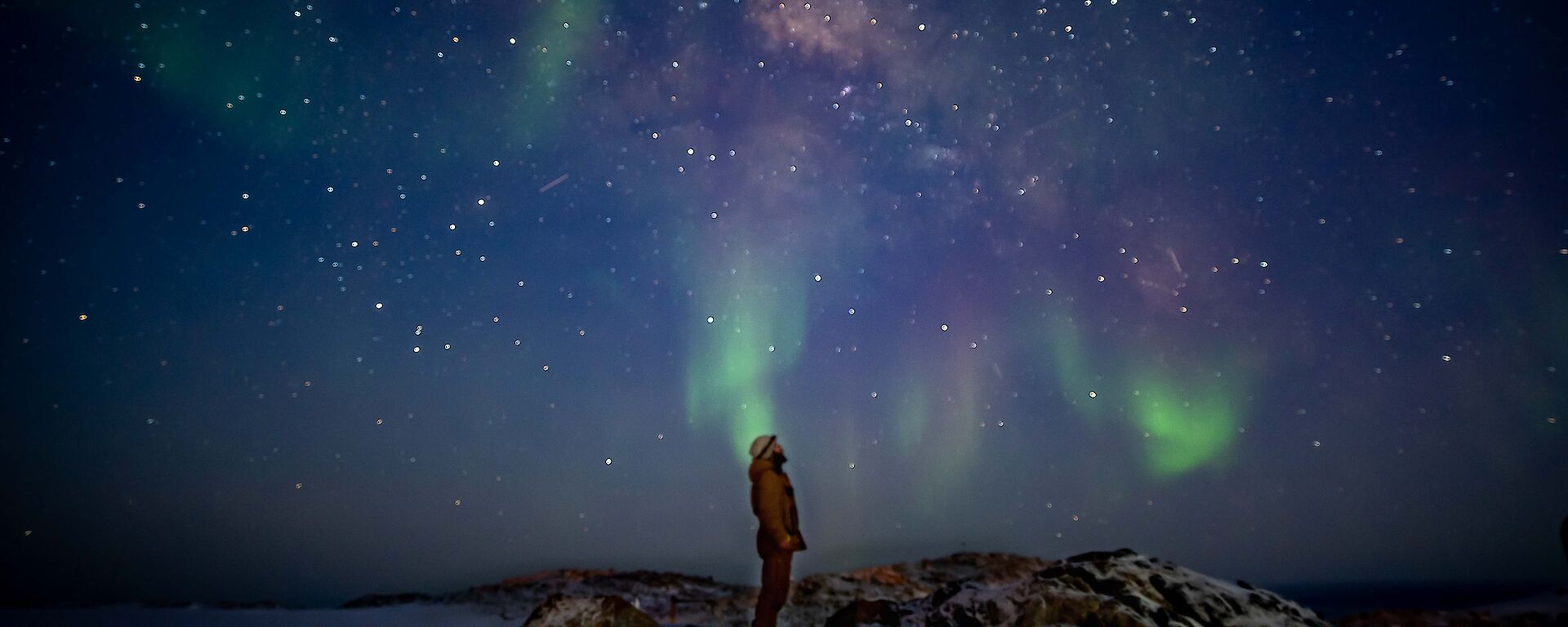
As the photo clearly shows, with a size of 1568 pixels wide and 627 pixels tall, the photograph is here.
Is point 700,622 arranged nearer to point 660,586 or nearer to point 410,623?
point 410,623

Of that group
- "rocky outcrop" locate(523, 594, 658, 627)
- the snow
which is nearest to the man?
"rocky outcrop" locate(523, 594, 658, 627)

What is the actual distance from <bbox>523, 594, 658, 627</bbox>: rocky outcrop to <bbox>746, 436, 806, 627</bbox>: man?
1.33m

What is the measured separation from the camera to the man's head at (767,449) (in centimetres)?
750

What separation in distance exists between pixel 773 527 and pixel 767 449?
0.80 m

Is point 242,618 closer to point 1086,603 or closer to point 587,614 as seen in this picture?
point 587,614

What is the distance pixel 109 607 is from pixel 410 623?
5058 mm

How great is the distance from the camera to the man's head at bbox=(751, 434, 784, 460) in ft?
24.6

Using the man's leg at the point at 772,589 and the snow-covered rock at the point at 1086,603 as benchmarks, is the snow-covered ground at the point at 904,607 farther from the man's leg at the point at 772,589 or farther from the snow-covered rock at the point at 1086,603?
the man's leg at the point at 772,589

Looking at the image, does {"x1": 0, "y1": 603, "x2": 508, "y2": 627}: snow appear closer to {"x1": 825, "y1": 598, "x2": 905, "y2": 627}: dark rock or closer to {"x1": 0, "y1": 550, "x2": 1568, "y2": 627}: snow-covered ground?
{"x1": 0, "y1": 550, "x2": 1568, "y2": 627}: snow-covered ground

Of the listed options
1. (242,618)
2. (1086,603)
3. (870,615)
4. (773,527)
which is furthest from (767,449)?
(242,618)

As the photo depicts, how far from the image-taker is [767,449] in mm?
7527

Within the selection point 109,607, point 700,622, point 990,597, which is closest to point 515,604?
point 700,622

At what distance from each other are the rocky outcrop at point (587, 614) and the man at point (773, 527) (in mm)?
1333

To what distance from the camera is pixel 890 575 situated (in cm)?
1633
